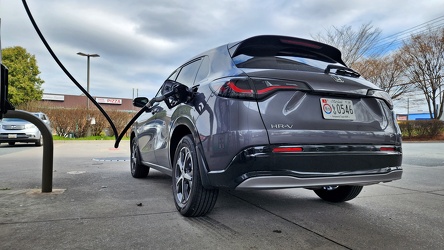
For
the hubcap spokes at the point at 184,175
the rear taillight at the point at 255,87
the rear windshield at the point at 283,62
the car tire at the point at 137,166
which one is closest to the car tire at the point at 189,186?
the hubcap spokes at the point at 184,175

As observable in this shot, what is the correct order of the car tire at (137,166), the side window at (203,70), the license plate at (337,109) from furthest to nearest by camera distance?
the car tire at (137,166), the side window at (203,70), the license plate at (337,109)

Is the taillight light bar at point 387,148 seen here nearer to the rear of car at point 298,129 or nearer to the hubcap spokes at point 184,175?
the rear of car at point 298,129

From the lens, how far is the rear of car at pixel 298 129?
2.31 meters

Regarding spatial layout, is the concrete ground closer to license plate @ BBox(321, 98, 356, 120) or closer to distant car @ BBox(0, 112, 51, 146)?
license plate @ BBox(321, 98, 356, 120)

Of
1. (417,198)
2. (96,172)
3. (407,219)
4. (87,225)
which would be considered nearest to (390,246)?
(407,219)

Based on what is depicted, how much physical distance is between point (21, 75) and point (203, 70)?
111ft

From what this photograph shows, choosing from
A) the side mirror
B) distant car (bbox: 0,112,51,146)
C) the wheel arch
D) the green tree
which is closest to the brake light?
the wheel arch

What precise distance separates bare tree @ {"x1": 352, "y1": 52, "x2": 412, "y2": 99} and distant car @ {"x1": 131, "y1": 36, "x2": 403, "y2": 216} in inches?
926

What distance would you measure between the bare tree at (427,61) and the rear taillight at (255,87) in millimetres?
26519

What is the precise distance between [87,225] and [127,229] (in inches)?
14.8

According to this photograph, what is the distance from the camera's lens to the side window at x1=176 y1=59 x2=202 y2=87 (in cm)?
351

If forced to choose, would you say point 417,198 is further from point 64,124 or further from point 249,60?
point 64,124

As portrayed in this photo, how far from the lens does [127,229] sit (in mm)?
2670

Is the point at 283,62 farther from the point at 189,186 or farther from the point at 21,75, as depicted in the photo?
the point at 21,75
